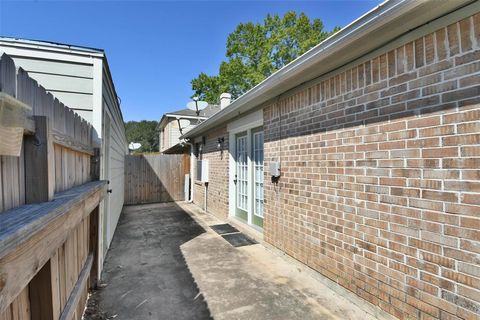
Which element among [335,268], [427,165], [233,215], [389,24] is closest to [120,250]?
[233,215]

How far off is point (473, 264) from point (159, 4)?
7.99 m

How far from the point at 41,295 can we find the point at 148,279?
224 cm

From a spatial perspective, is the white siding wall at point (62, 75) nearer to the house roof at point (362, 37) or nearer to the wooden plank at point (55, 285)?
the wooden plank at point (55, 285)

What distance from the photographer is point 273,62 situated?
21.0 metres

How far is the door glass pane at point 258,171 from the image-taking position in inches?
212

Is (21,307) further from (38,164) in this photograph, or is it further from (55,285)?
(38,164)

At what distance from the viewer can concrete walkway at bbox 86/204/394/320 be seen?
2690 millimetres

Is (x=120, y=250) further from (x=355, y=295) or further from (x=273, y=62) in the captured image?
(x=273, y=62)

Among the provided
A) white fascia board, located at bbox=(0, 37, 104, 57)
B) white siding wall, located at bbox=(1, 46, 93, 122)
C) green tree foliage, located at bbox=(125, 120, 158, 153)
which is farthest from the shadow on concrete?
green tree foliage, located at bbox=(125, 120, 158, 153)

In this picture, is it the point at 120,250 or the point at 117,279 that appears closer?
the point at 117,279

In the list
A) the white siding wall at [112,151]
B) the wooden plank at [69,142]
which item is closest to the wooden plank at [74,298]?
the wooden plank at [69,142]

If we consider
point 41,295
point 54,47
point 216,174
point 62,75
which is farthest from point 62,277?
point 216,174

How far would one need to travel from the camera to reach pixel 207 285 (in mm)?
3264

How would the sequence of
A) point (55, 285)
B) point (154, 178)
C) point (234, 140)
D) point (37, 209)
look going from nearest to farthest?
point (37, 209) → point (55, 285) → point (234, 140) → point (154, 178)
